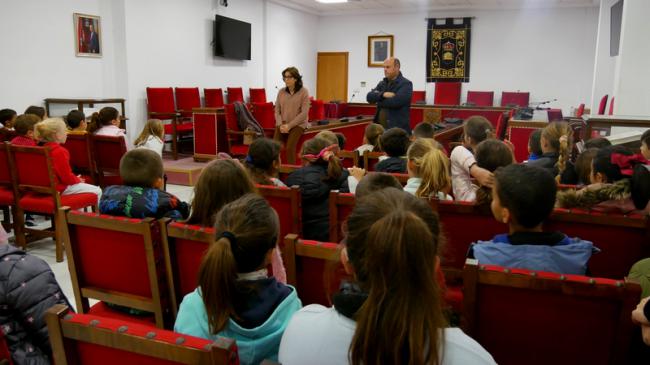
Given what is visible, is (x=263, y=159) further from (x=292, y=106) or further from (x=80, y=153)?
(x=292, y=106)

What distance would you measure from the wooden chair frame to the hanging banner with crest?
38.0 feet

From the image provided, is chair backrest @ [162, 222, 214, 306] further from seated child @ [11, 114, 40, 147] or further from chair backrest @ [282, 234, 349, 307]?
seated child @ [11, 114, 40, 147]

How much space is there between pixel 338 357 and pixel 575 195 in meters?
1.47

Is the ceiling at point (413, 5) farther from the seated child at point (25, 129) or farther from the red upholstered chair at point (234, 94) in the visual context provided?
the seated child at point (25, 129)

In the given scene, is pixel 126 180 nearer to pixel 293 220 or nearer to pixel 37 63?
pixel 293 220

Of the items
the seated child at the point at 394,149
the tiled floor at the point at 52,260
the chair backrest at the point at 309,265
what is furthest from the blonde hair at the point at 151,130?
the chair backrest at the point at 309,265

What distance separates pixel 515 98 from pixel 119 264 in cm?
1126

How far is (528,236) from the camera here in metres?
1.58

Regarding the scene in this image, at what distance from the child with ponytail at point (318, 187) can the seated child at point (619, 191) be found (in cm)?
110

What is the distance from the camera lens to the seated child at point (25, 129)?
12.3 ft

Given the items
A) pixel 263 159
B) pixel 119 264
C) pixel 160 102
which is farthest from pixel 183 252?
pixel 160 102

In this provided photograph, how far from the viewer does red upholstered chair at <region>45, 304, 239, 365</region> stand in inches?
34.2

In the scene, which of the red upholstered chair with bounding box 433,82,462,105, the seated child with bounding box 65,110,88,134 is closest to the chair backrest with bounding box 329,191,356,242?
the seated child with bounding box 65,110,88,134

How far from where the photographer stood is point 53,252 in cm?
372
